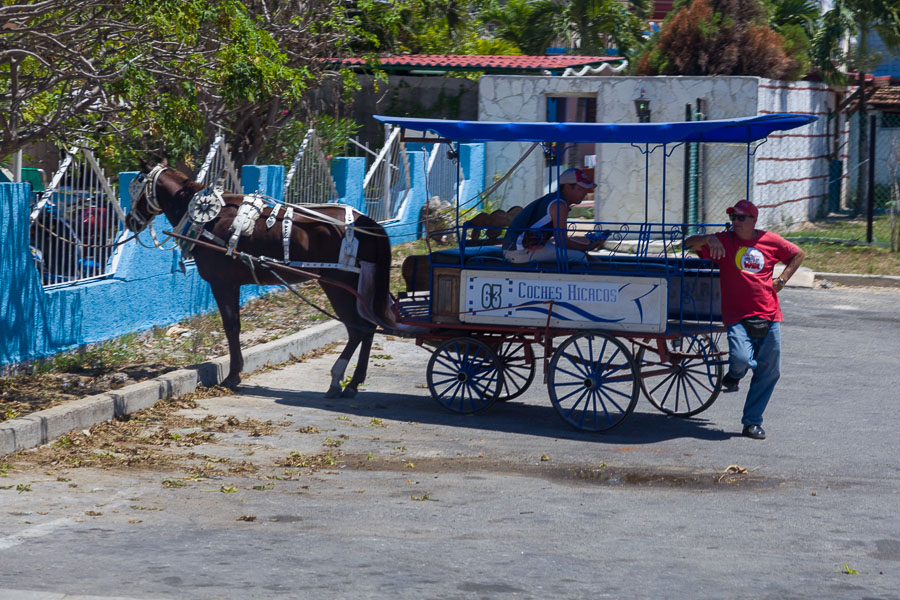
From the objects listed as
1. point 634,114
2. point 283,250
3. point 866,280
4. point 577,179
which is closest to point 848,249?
point 866,280

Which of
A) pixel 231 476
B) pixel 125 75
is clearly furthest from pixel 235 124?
pixel 231 476

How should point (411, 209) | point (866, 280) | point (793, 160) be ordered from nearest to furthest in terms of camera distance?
point (866, 280) < point (411, 209) < point (793, 160)

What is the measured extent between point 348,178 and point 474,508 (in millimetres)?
10811

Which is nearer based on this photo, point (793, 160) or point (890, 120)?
point (793, 160)

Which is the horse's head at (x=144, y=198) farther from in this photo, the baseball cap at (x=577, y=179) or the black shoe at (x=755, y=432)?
the black shoe at (x=755, y=432)

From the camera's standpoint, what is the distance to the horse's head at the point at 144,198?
33.0ft

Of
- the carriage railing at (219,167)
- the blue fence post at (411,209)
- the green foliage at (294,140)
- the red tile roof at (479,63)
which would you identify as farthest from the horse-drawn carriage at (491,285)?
the red tile roof at (479,63)

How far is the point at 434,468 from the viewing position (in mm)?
7781

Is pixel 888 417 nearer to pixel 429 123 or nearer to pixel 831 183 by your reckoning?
pixel 429 123

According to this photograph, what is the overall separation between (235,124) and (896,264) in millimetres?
10317

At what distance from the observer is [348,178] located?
17047mm

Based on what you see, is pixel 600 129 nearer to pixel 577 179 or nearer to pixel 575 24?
pixel 577 179

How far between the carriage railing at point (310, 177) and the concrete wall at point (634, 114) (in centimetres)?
376

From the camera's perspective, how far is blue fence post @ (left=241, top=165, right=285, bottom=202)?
13.9 metres
